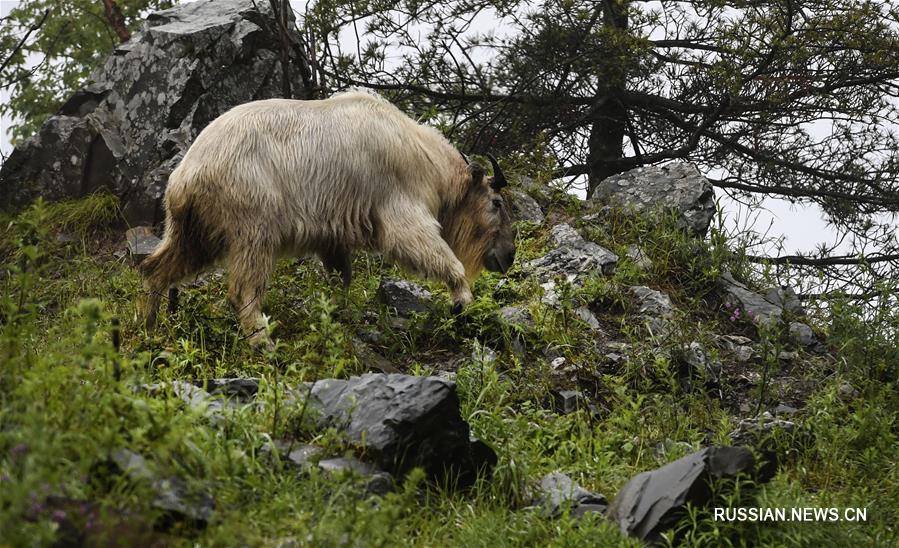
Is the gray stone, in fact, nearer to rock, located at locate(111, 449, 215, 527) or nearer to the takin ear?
the takin ear

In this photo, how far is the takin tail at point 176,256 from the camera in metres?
6.22

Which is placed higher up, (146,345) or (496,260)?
(496,260)

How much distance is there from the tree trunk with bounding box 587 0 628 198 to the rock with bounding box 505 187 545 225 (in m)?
1.35

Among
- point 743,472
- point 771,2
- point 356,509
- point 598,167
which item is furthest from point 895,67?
point 356,509

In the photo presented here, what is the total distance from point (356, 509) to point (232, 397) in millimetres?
1562

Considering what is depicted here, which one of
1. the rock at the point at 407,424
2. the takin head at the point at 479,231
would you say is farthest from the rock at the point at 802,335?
the rock at the point at 407,424

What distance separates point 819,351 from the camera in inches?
292

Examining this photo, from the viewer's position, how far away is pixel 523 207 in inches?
355

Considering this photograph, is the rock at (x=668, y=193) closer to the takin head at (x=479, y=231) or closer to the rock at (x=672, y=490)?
the takin head at (x=479, y=231)

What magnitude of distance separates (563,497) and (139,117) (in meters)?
6.06

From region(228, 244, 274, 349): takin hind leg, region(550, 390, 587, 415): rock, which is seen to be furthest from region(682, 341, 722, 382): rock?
region(228, 244, 274, 349): takin hind leg

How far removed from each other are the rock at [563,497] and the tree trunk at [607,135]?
5.62 metres

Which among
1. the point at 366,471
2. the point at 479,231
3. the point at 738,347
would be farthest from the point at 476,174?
the point at 366,471

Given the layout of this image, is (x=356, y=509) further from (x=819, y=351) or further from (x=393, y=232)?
(x=819, y=351)
